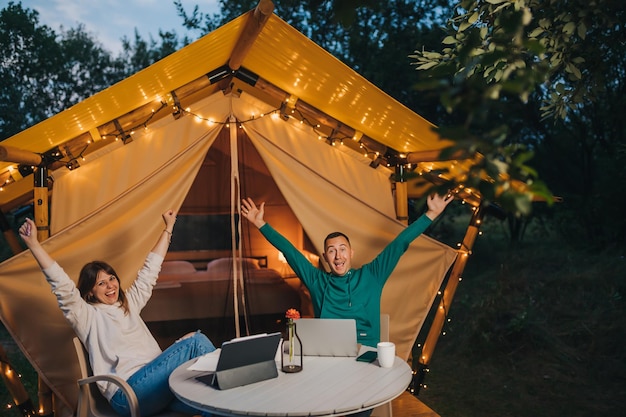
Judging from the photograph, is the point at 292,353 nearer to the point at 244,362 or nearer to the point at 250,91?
the point at 244,362

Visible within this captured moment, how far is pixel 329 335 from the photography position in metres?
2.62

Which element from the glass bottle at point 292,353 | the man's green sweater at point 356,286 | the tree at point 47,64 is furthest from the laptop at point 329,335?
the tree at point 47,64

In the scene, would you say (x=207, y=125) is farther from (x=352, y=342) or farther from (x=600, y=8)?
(x=600, y=8)

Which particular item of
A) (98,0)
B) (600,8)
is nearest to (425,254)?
(600,8)

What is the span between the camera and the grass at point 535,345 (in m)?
4.58

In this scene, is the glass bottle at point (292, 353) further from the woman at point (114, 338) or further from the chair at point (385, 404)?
the chair at point (385, 404)

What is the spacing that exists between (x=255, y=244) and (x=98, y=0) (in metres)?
20.6

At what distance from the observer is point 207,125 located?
3.91 m

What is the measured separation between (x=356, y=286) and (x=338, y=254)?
24 centimetres

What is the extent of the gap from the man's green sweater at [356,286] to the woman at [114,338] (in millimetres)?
761

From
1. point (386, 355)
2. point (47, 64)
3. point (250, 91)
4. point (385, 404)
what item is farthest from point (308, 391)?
point (47, 64)

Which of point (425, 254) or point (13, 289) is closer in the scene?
point (13, 289)

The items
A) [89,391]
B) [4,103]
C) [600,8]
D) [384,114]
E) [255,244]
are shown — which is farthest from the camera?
[4,103]

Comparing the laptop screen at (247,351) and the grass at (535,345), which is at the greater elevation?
the laptop screen at (247,351)
